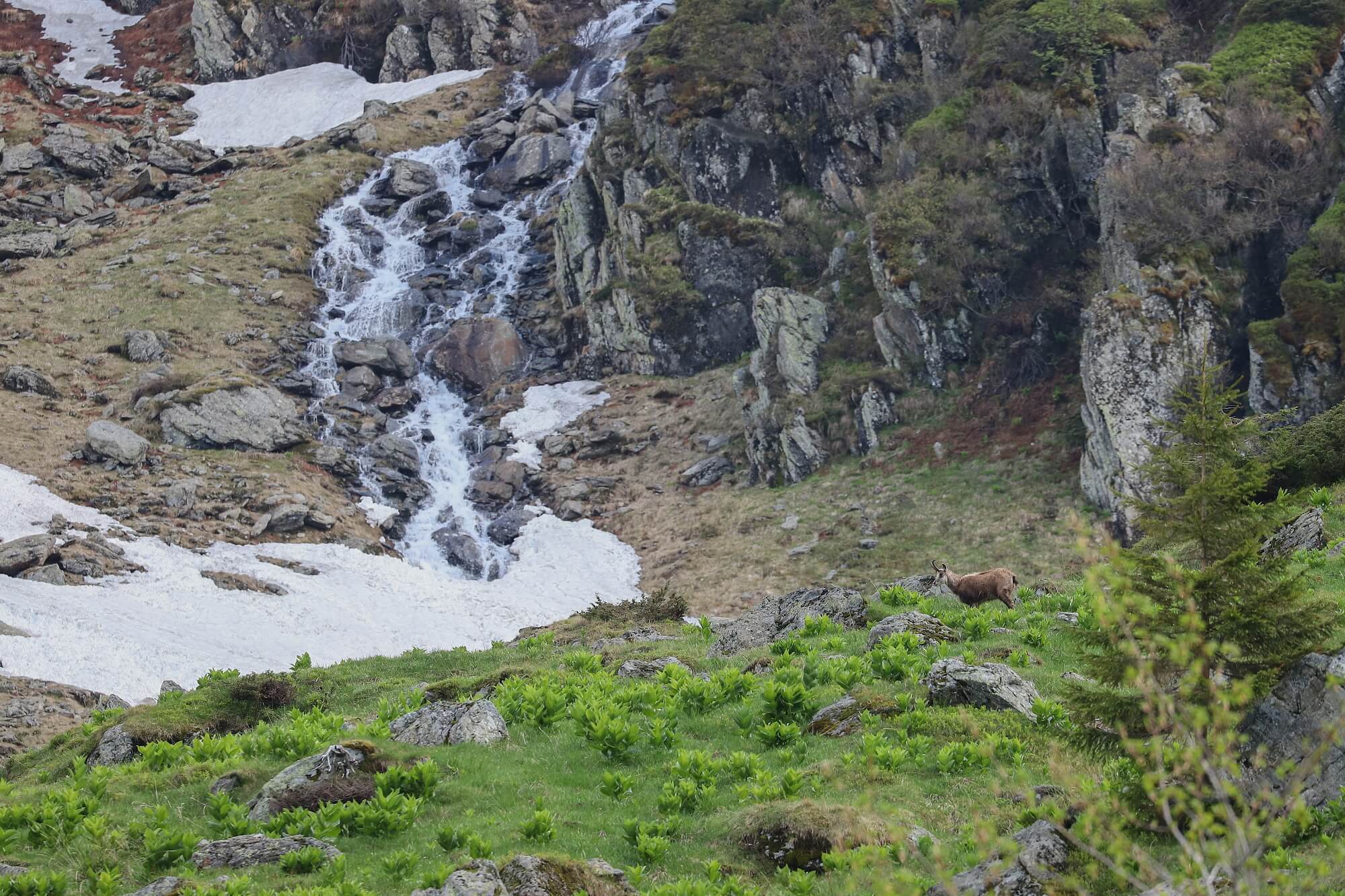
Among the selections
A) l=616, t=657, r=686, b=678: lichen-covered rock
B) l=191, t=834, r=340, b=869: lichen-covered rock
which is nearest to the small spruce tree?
l=191, t=834, r=340, b=869: lichen-covered rock

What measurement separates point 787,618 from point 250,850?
38.6ft

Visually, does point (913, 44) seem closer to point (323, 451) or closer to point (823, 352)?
point (823, 352)

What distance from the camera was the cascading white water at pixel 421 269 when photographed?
1919 inches

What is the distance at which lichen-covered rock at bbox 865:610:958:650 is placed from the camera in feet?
53.8

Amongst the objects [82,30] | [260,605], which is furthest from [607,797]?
[82,30]

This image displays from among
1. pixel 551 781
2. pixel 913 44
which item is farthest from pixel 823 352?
pixel 551 781

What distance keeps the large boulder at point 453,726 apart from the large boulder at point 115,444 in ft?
118

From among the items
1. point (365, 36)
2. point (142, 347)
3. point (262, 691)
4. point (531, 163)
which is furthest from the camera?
point (365, 36)

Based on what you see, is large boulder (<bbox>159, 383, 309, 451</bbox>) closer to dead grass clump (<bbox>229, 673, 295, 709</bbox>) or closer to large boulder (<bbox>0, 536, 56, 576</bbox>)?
large boulder (<bbox>0, 536, 56, 576</bbox>)

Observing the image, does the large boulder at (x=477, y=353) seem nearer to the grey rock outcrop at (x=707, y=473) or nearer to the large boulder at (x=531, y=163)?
the grey rock outcrop at (x=707, y=473)

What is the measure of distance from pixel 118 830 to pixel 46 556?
28.1m

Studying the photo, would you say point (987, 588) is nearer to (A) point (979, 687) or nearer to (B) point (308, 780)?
(A) point (979, 687)

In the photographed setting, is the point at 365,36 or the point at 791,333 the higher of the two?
the point at 365,36

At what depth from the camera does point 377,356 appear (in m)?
58.9
